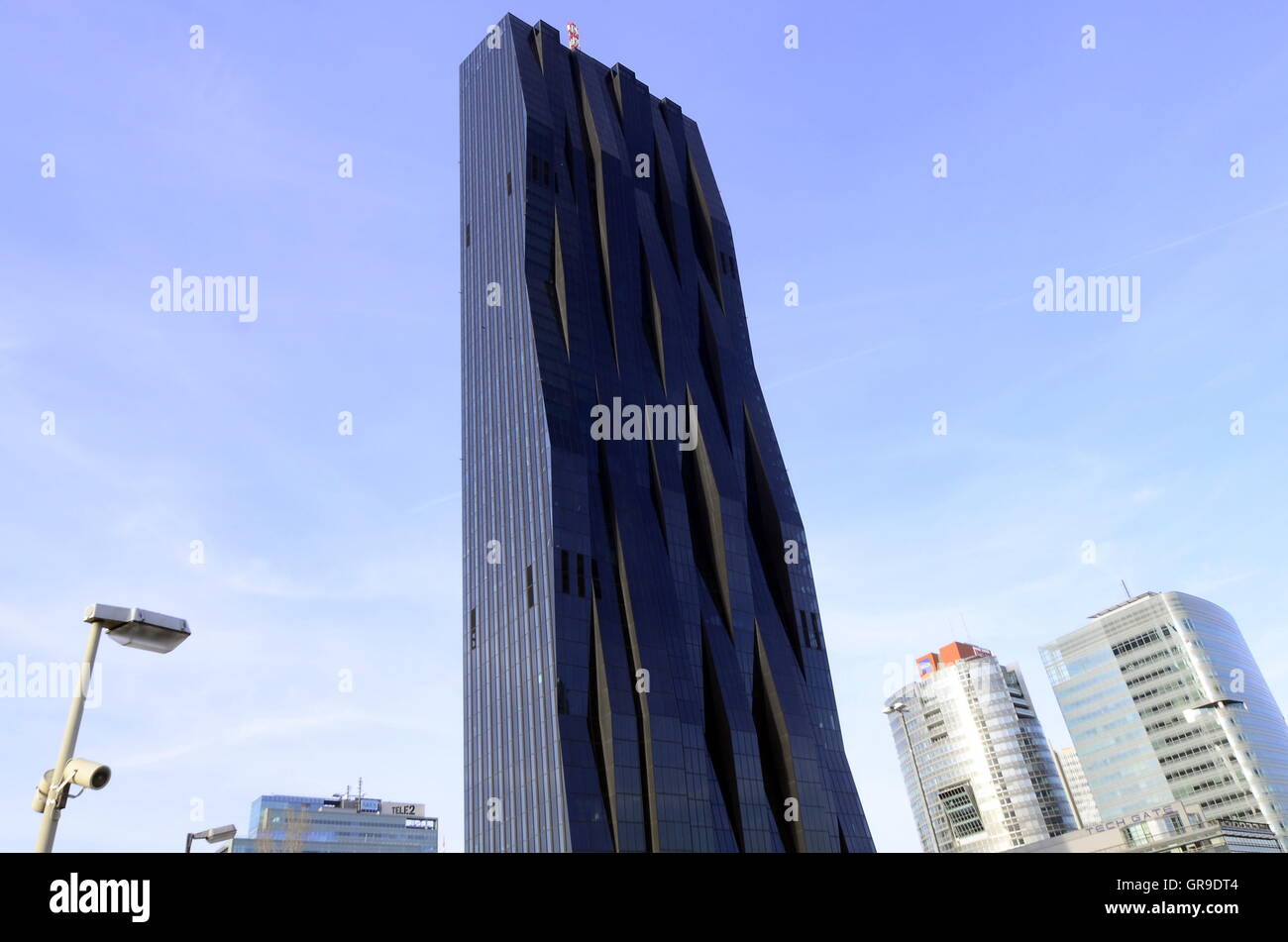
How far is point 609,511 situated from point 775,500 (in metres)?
23.9

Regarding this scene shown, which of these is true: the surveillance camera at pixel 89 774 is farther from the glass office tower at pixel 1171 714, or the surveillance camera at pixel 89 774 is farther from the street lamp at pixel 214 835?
the glass office tower at pixel 1171 714

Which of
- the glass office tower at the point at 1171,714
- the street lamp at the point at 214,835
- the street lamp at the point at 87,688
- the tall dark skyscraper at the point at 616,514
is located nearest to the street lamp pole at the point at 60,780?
the street lamp at the point at 87,688

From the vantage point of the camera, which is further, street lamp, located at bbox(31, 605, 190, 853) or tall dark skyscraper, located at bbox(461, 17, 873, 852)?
tall dark skyscraper, located at bbox(461, 17, 873, 852)

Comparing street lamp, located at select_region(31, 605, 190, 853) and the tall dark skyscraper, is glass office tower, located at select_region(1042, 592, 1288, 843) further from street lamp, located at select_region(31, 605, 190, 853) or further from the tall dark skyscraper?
street lamp, located at select_region(31, 605, 190, 853)

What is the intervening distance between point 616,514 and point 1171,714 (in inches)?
5922

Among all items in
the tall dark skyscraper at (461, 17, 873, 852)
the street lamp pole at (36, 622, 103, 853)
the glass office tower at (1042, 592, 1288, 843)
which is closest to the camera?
the street lamp pole at (36, 622, 103, 853)

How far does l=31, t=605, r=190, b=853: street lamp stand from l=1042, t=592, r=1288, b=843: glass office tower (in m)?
189

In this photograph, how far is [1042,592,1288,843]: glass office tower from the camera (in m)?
169

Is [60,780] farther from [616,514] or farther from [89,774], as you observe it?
[616,514]

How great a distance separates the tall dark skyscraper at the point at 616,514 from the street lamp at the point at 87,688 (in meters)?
57.3

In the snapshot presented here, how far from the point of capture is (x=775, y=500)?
9906 cm

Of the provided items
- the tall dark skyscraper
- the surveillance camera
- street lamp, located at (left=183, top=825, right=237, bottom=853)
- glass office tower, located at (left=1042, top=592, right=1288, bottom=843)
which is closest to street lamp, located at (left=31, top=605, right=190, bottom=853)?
the surveillance camera

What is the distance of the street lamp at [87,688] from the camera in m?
10.9
